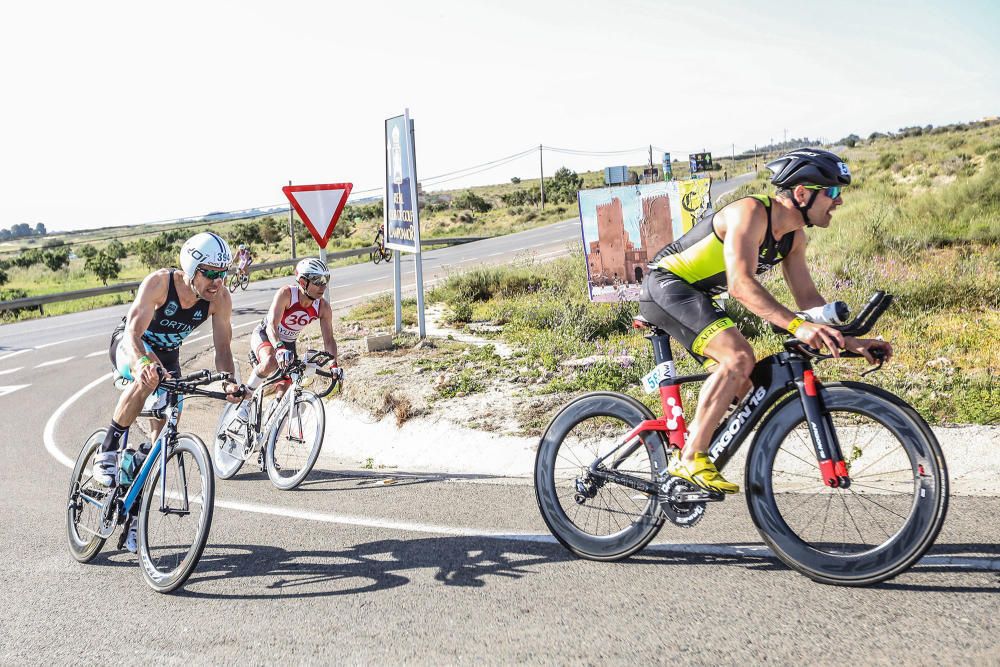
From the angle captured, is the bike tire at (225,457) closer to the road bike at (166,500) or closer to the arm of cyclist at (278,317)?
the arm of cyclist at (278,317)

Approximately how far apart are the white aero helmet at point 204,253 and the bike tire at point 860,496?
3.43m

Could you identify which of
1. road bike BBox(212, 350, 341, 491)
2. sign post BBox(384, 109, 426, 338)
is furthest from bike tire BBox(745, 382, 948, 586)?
sign post BBox(384, 109, 426, 338)

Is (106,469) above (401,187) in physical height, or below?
below

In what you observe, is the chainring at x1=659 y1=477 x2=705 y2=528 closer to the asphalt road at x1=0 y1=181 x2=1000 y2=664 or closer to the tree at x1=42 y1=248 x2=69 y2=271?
the asphalt road at x1=0 y1=181 x2=1000 y2=664

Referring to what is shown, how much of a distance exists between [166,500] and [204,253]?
60.5 inches

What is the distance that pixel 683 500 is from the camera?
4.31 m

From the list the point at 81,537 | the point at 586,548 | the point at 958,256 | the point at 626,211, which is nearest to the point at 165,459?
the point at 81,537

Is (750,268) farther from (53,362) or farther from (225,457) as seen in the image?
(53,362)

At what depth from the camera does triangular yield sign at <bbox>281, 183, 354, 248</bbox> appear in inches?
422

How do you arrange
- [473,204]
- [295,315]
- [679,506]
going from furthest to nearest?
[473,204] → [295,315] → [679,506]

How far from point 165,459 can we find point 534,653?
8.49 feet

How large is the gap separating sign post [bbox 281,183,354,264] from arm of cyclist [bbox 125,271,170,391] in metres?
5.21

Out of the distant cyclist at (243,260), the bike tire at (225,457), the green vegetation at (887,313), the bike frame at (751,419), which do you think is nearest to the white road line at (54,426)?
the bike tire at (225,457)

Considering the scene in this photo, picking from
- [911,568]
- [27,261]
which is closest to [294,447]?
[911,568]
